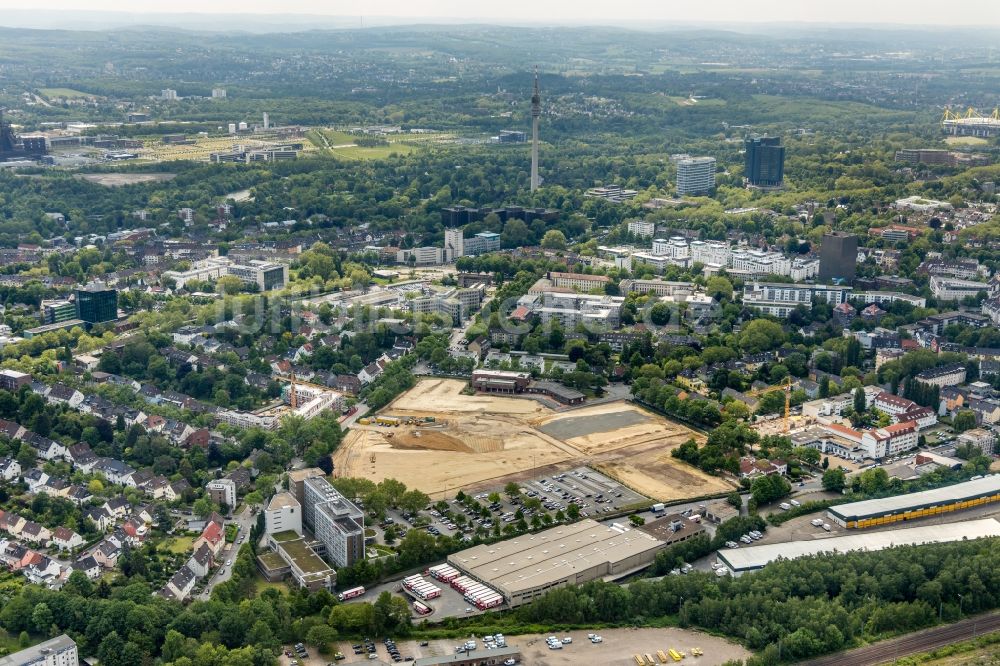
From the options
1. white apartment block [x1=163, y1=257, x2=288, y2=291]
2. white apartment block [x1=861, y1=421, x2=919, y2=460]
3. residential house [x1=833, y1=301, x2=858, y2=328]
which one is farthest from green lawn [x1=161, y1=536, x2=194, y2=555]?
residential house [x1=833, y1=301, x2=858, y2=328]

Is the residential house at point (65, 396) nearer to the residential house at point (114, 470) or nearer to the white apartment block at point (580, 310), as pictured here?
the residential house at point (114, 470)

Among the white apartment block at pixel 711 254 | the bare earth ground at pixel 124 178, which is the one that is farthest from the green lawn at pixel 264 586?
the bare earth ground at pixel 124 178

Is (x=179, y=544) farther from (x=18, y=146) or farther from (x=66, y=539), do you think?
(x=18, y=146)

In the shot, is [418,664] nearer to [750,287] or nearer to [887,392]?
[887,392]

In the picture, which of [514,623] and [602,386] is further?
[602,386]

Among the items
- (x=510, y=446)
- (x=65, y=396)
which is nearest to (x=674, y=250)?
(x=510, y=446)

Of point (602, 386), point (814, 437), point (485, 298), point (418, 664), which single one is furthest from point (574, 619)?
point (485, 298)

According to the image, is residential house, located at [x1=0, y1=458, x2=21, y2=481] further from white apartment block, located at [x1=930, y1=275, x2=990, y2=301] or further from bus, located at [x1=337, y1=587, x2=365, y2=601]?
white apartment block, located at [x1=930, y1=275, x2=990, y2=301]
